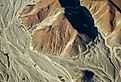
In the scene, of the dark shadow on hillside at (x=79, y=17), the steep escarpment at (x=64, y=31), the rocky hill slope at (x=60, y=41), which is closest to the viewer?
the rocky hill slope at (x=60, y=41)

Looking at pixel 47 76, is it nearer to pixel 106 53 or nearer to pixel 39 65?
pixel 39 65

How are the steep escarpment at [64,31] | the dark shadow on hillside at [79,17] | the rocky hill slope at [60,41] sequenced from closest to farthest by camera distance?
1. the rocky hill slope at [60,41]
2. the steep escarpment at [64,31]
3. the dark shadow on hillside at [79,17]

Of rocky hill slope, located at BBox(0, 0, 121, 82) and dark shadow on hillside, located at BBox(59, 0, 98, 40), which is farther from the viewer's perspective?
dark shadow on hillside, located at BBox(59, 0, 98, 40)

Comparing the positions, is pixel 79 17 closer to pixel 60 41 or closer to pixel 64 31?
pixel 64 31

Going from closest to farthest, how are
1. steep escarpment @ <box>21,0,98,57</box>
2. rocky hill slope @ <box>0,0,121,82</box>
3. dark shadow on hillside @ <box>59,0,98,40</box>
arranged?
1. rocky hill slope @ <box>0,0,121,82</box>
2. steep escarpment @ <box>21,0,98,57</box>
3. dark shadow on hillside @ <box>59,0,98,40</box>

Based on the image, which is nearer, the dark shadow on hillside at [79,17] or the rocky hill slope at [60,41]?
the rocky hill slope at [60,41]

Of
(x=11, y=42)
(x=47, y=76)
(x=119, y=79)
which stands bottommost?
(x=119, y=79)

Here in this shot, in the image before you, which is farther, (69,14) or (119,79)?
(69,14)

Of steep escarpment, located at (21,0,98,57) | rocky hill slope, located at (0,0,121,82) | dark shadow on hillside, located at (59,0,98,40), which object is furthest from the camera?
dark shadow on hillside, located at (59,0,98,40)

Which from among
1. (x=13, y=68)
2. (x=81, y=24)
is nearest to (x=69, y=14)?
(x=81, y=24)
